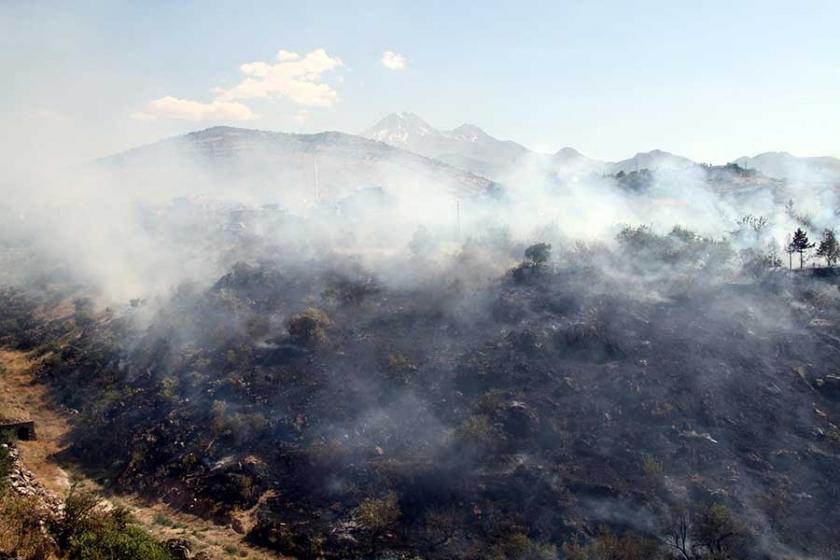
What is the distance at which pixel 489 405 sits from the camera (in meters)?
22.9

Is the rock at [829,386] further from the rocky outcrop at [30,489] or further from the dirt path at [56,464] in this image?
the rocky outcrop at [30,489]

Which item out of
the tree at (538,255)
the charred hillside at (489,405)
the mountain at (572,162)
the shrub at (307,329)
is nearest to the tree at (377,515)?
the charred hillside at (489,405)

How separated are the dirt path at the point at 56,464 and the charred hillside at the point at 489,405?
707 mm

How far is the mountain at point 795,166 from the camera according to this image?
72938 millimetres

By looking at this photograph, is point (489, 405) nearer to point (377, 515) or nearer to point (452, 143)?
point (377, 515)

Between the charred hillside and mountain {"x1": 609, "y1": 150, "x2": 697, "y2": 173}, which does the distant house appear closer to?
the charred hillside

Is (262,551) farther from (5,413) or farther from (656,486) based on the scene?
(5,413)

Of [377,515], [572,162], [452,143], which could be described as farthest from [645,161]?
[377,515]

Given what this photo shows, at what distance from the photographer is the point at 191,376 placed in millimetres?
26812

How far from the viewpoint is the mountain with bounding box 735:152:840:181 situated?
72.9 m

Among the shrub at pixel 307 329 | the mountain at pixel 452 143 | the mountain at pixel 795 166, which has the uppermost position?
the mountain at pixel 452 143

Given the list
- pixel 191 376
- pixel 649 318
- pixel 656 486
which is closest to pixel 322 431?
pixel 191 376

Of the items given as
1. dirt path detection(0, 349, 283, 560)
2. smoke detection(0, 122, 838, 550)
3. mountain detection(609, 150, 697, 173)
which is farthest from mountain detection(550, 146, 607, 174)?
dirt path detection(0, 349, 283, 560)

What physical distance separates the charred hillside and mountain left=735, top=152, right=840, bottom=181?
52180 millimetres
